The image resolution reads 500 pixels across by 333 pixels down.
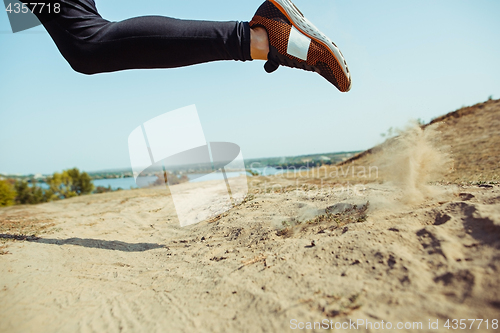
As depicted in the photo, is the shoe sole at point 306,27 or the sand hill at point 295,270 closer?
the sand hill at point 295,270

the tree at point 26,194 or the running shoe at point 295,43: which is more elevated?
the running shoe at point 295,43

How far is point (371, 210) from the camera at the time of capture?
2326 mm

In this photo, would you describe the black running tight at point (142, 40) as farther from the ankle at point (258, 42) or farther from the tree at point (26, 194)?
the tree at point (26, 194)

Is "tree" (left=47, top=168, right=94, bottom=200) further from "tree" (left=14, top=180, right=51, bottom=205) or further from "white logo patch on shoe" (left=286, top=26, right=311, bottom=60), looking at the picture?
"white logo patch on shoe" (left=286, top=26, right=311, bottom=60)

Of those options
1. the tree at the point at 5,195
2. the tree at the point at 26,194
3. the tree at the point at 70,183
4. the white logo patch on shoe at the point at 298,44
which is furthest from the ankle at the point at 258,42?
the tree at the point at 70,183

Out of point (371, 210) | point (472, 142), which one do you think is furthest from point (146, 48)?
point (472, 142)

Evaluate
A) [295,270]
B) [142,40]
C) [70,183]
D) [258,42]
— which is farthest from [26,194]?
[295,270]

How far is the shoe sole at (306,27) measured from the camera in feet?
5.75

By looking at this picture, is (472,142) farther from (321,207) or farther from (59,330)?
(59,330)

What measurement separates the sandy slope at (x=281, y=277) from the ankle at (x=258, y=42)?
1.31 metres

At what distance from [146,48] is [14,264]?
7.36 ft

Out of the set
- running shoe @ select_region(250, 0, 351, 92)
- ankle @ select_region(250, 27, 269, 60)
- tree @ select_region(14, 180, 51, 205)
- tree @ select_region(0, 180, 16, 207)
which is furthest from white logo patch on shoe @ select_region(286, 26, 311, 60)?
tree @ select_region(14, 180, 51, 205)

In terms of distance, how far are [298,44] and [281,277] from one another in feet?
4.83

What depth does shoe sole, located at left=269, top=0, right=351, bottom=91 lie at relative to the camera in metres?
1.75
